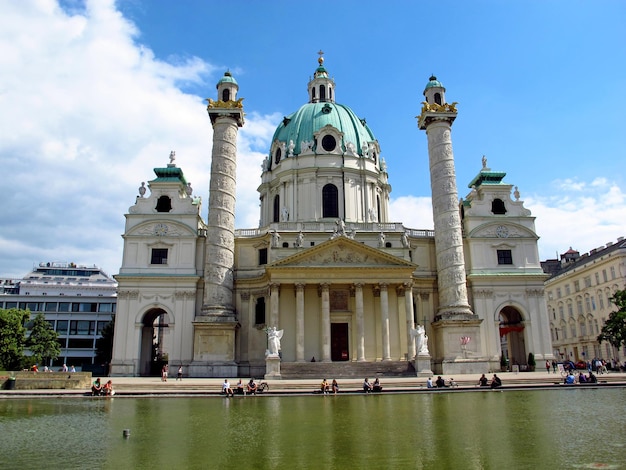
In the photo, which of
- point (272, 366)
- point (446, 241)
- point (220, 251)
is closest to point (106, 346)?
point (220, 251)

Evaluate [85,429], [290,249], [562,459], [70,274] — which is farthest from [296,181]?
[70,274]

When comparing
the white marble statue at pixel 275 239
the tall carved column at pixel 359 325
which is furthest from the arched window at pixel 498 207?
the white marble statue at pixel 275 239

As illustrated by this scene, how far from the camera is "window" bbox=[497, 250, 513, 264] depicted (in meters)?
44.6

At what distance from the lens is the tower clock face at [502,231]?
45.0 meters

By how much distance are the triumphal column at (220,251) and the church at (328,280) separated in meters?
0.09

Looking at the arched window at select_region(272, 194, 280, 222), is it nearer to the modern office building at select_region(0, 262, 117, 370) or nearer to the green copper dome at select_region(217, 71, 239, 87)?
the green copper dome at select_region(217, 71, 239, 87)

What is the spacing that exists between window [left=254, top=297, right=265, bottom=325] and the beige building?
3305cm

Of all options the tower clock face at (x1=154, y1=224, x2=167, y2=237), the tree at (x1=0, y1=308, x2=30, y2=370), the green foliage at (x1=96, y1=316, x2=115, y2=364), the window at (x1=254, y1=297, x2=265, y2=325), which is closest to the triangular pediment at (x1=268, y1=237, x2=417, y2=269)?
the window at (x1=254, y1=297, x2=265, y2=325)

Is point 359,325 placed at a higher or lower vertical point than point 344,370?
higher

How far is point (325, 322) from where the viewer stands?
38969 mm

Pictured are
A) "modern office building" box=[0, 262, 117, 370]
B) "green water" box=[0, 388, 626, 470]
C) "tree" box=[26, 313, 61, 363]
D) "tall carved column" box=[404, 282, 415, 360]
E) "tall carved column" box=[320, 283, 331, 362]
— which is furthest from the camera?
"modern office building" box=[0, 262, 117, 370]

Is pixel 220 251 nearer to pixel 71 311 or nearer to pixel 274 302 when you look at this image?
pixel 274 302

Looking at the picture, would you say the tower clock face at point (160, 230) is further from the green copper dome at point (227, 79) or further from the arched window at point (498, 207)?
the arched window at point (498, 207)

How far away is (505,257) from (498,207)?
4.62m
